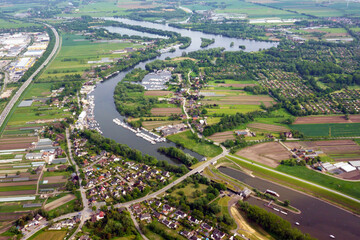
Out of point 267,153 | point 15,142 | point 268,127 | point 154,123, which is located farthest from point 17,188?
point 268,127

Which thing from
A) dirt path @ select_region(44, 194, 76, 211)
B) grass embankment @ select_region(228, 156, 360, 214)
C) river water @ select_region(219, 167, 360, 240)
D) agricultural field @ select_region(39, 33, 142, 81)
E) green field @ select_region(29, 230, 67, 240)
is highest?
agricultural field @ select_region(39, 33, 142, 81)

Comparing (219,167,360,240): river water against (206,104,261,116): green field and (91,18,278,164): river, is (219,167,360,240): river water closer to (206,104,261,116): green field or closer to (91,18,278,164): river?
(91,18,278,164): river

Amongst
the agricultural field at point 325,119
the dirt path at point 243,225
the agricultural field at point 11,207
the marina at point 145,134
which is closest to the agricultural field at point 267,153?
the agricultural field at point 325,119

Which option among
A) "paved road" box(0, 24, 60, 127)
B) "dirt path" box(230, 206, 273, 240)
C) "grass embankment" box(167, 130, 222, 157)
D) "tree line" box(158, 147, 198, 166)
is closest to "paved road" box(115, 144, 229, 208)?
"grass embankment" box(167, 130, 222, 157)

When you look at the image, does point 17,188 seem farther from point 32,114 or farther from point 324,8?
point 324,8

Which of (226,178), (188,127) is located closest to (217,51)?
(188,127)

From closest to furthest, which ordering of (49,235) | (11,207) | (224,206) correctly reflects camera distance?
(49,235) → (224,206) → (11,207)
